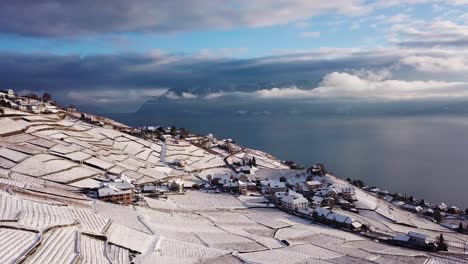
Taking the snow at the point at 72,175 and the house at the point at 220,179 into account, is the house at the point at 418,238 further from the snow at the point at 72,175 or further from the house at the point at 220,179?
the snow at the point at 72,175

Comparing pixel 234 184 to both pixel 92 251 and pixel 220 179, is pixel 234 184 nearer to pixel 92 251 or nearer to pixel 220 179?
pixel 220 179

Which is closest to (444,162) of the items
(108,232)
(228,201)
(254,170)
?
(254,170)

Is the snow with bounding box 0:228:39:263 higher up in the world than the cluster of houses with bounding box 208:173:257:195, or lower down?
higher up

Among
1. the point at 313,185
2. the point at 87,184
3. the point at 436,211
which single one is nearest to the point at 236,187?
the point at 313,185

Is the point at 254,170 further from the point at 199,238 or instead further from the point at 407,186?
the point at 199,238

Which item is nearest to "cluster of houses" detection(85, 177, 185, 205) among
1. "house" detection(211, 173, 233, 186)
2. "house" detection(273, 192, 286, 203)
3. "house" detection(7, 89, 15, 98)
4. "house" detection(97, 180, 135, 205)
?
"house" detection(97, 180, 135, 205)

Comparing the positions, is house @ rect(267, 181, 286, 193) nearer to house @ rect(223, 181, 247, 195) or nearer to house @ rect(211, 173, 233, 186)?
house @ rect(223, 181, 247, 195)
